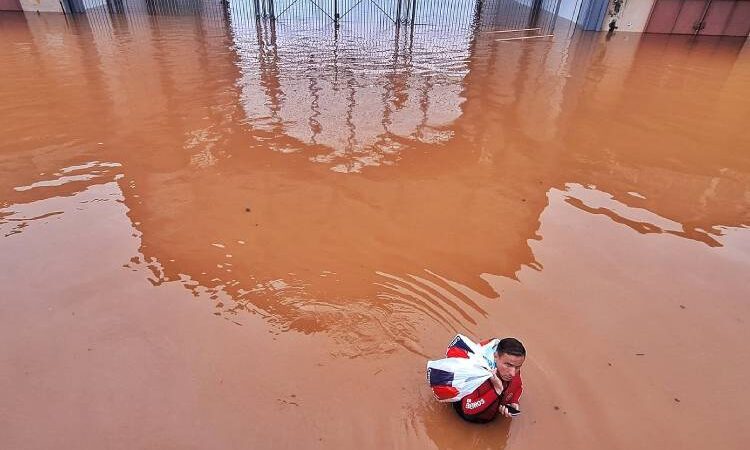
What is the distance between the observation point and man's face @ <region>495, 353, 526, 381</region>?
2.93 m

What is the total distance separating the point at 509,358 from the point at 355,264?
244 cm

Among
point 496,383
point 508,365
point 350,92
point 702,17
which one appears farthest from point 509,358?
point 702,17

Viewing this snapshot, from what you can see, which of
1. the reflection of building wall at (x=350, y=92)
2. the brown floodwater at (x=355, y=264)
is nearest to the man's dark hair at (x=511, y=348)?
the brown floodwater at (x=355, y=264)

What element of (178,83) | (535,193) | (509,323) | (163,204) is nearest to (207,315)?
(163,204)

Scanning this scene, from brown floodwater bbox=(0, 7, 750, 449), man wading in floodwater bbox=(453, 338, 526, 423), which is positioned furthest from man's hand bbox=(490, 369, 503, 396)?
brown floodwater bbox=(0, 7, 750, 449)

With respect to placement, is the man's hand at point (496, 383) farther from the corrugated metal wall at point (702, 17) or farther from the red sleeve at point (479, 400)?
the corrugated metal wall at point (702, 17)

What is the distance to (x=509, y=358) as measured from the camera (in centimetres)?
294

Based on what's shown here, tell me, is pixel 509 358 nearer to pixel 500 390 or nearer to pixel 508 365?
pixel 508 365

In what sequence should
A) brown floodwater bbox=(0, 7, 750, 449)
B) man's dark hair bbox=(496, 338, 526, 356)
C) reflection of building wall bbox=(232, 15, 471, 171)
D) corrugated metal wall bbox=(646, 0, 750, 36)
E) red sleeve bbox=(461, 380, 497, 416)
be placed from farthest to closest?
1. corrugated metal wall bbox=(646, 0, 750, 36)
2. reflection of building wall bbox=(232, 15, 471, 171)
3. brown floodwater bbox=(0, 7, 750, 449)
4. red sleeve bbox=(461, 380, 497, 416)
5. man's dark hair bbox=(496, 338, 526, 356)

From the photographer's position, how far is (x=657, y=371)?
3951 millimetres

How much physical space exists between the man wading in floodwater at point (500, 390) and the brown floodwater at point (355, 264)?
0.20 meters

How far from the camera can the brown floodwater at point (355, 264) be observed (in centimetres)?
351

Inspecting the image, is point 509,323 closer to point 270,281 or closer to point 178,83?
point 270,281

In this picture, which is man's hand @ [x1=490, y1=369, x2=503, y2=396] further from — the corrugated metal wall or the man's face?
the corrugated metal wall
